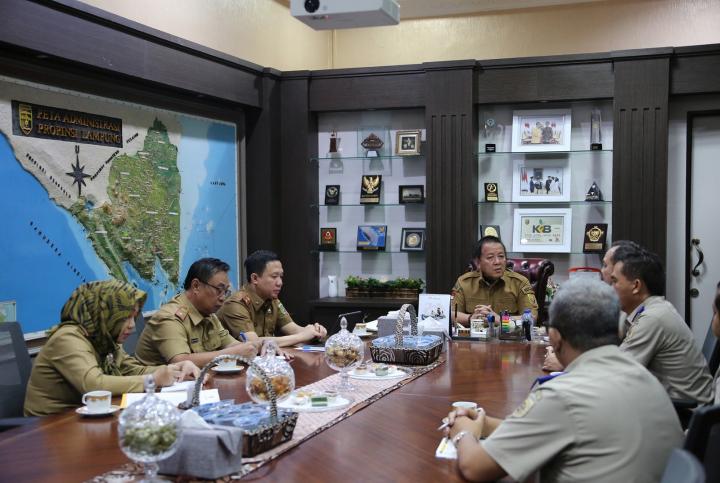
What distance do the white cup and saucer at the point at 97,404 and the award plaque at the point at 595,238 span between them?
4.25 m

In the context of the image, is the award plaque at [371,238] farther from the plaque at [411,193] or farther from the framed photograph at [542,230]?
the framed photograph at [542,230]

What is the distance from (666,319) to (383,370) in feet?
3.92

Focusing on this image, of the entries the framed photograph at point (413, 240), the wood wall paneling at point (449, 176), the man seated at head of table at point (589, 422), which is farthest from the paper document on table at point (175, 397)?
the framed photograph at point (413, 240)

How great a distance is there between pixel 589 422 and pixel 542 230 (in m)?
4.45

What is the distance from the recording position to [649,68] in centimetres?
573

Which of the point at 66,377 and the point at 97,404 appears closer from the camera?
the point at 97,404

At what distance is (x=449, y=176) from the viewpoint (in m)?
6.14

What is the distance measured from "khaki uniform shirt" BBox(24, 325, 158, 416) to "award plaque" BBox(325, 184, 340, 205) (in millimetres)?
3705

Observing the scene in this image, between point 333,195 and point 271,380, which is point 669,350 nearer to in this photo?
point 271,380

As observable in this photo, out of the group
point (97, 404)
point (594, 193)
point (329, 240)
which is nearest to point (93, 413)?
point (97, 404)

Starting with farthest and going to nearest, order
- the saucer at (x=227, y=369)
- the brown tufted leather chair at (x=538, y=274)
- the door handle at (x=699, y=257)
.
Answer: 1. the door handle at (x=699, y=257)
2. the brown tufted leather chair at (x=538, y=274)
3. the saucer at (x=227, y=369)

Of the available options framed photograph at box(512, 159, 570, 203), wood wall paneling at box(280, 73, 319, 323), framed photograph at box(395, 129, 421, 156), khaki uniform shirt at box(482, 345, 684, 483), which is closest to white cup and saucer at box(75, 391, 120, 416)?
khaki uniform shirt at box(482, 345, 684, 483)

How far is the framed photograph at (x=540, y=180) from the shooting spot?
6.15 m

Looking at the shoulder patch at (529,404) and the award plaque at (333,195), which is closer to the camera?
the shoulder patch at (529,404)
